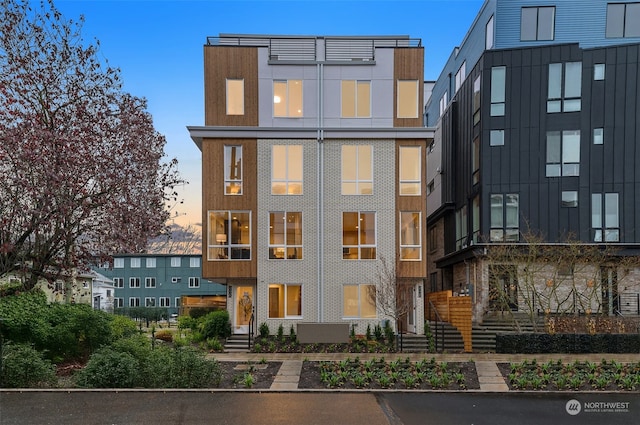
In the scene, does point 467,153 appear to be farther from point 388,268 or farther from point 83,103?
point 83,103

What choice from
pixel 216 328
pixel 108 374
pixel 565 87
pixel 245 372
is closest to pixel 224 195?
pixel 216 328

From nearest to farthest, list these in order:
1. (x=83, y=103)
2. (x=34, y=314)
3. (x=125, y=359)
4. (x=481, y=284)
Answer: (x=125, y=359) < (x=34, y=314) < (x=83, y=103) < (x=481, y=284)

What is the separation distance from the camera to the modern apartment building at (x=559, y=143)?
24000mm

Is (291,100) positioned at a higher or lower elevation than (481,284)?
higher

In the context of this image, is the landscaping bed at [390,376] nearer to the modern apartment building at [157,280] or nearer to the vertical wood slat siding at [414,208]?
the vertical wood slat siding at [414,208]

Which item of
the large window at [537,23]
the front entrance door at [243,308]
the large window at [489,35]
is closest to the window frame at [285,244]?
the front entrance door at [243,308]

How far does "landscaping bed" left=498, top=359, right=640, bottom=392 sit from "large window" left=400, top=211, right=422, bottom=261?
8.39m

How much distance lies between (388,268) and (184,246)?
175ft

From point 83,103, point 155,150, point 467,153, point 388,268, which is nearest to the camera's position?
point 83,103

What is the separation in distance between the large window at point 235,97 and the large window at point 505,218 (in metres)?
12.1

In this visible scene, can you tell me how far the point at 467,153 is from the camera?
27.8 m

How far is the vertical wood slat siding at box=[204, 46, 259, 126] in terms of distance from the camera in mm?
22484

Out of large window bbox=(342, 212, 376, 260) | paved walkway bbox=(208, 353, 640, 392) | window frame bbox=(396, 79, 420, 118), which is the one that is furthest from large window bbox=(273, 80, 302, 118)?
paved walkway bbox=(208, 353, 640, 392)

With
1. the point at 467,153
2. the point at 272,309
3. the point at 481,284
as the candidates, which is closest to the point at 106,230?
the point at 272,309
